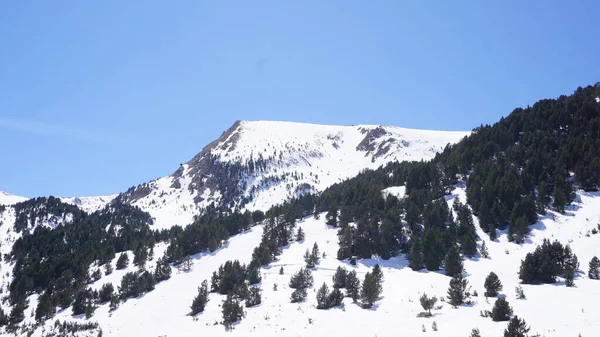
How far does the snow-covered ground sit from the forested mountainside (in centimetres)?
149

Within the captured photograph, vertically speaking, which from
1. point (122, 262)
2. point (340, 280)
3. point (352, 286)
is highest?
point (352, 286)

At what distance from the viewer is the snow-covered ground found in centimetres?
2664

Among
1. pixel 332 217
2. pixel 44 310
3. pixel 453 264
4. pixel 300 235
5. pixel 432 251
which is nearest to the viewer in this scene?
pixel 453 264

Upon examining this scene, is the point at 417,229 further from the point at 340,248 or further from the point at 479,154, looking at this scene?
the point at 479,154

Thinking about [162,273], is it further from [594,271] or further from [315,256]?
[594,271]

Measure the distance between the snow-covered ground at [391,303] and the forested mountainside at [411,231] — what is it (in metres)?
1.49

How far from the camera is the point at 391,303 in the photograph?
36.9 metres

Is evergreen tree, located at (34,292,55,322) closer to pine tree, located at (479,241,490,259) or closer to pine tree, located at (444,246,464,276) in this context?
pine tree, located at (444,246,464,276)

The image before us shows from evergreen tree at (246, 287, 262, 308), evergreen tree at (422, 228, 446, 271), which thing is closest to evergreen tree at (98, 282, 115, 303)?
evergreen tree at (246, 287, 262, 308)

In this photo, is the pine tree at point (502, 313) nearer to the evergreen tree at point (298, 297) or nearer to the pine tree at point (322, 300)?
the pine tree at point (322, 300)

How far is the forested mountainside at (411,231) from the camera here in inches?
1841

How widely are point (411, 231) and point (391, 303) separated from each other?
104 feet

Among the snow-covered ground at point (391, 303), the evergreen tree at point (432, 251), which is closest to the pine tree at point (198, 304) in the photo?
the snow-covered ground at point (391, 303)

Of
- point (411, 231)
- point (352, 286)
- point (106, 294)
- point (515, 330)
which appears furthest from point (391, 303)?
point (106, 294)
